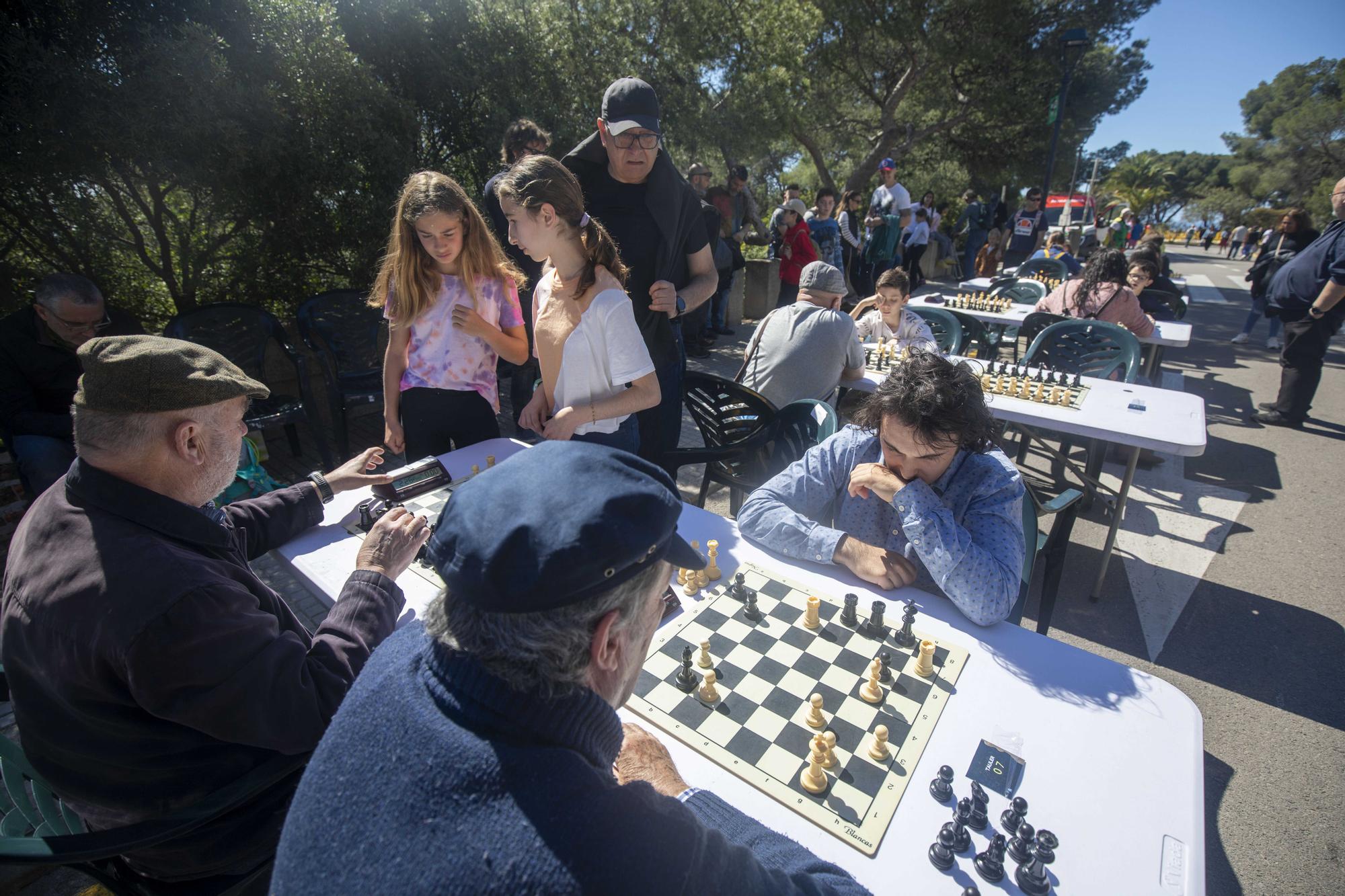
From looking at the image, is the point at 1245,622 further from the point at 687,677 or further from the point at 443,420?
the point at 443,420

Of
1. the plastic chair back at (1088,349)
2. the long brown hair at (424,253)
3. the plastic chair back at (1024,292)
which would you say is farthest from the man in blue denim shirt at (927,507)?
the plastic chair back at (1024,292)

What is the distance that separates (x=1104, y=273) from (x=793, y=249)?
388cm

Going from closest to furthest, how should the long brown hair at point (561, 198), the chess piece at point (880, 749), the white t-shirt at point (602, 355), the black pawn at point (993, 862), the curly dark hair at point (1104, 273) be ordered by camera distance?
the black pawn at point (993, 862), the chess piece at point (880, 749), the long brown hair at point (561, 198), the white t-shirt at point (602, 355), the curly dark hair at point (1104, 273)

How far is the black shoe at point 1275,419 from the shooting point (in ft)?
19.9

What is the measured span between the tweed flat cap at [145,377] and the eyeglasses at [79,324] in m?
2.72

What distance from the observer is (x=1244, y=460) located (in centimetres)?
529

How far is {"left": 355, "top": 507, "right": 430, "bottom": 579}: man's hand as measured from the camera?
168 cm

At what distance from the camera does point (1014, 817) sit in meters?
1.13

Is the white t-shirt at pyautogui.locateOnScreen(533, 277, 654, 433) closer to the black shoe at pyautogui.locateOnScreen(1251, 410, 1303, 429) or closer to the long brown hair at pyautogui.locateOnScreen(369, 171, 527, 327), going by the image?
the long brown hair at pyautogui.locateOnScreen(369, 171, 527, 327)

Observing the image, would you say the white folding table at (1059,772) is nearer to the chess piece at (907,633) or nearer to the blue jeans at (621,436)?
the chess piece at (907,633)

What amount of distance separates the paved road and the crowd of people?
860mm

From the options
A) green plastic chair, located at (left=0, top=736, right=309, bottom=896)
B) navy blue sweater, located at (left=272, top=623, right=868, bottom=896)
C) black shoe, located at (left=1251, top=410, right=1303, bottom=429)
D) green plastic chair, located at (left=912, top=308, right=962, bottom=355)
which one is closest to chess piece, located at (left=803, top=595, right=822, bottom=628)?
navy blue sweater, located at (left=272, top=623, right=868, bottom=896)

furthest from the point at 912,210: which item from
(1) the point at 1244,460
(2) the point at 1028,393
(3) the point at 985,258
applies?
(2) the point at 1028,393

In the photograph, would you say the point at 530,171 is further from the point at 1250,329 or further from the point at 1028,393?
the point at 1250,329
